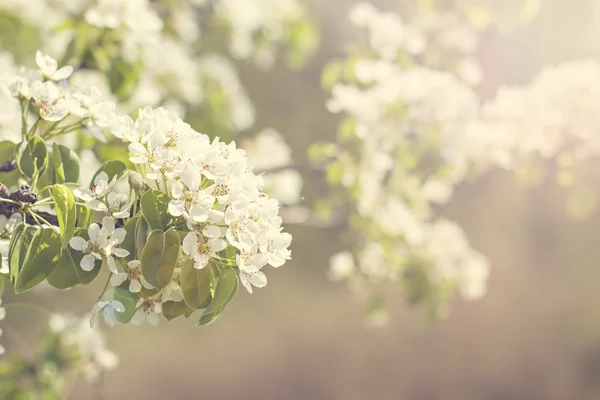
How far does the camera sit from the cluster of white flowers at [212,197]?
431 millimetres

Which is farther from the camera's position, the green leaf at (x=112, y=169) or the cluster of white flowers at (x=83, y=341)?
the cluster of white flowers at (x=83, y=341)

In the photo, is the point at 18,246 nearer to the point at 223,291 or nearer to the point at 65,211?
the point at 65,211

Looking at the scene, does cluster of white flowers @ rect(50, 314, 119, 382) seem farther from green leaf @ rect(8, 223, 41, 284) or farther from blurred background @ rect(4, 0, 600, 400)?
blurred background @ rect(4, 0, 600, 400)

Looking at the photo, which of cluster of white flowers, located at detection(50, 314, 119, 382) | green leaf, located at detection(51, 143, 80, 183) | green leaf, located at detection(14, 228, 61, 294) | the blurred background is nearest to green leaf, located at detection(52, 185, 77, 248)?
green leaf, located at detection(14, 228, 61, 294)

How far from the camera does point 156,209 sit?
448mm

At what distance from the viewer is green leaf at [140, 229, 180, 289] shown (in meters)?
0.44

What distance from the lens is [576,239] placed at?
2.84 metres

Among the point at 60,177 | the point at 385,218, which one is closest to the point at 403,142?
the point at 385,218

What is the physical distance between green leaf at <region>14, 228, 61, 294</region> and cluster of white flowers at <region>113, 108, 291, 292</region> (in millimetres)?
91

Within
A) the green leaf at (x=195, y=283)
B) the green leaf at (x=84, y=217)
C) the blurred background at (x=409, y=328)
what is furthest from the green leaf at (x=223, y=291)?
the blurred background at (x=409, y=328)

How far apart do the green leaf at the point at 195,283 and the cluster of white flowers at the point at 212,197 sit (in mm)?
11

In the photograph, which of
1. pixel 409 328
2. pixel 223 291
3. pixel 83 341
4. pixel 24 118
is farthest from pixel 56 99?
pixel 409 328

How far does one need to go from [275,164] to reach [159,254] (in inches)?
30.6

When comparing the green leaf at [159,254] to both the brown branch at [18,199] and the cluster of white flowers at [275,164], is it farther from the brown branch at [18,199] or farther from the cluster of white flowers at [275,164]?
the cluster of white flowers at [275,164]
